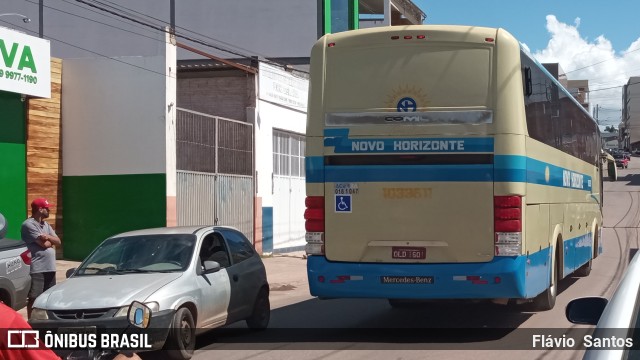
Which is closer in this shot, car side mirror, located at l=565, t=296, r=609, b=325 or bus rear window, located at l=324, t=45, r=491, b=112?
car side mirror, located at l=565, t=296, r=609, b=325

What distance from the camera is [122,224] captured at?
68.9 feet

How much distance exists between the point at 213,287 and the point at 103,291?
155 cm

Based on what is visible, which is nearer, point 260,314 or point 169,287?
point 169,287

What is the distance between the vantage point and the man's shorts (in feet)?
34.6

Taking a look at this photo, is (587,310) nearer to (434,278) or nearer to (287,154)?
(434,278)

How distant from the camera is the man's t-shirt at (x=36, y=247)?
10594 millimetres

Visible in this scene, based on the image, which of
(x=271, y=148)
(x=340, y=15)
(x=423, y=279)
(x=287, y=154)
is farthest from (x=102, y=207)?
(x=340, y=15)

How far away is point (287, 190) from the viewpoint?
Result: 28.5 meters

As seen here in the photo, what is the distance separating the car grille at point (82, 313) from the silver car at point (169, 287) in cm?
1

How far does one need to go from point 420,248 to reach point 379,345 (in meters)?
1.33

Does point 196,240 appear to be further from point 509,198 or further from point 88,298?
point 509,198

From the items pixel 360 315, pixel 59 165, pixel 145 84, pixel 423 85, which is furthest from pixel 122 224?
pixel 423 85

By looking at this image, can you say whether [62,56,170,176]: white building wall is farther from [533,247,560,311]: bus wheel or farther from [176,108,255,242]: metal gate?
[533,247,560,311]: bus wheel

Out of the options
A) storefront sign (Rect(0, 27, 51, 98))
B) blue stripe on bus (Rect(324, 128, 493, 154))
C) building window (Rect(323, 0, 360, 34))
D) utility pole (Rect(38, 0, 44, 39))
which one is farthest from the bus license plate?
utility pole (Rect(38, 0, 44, 39))
